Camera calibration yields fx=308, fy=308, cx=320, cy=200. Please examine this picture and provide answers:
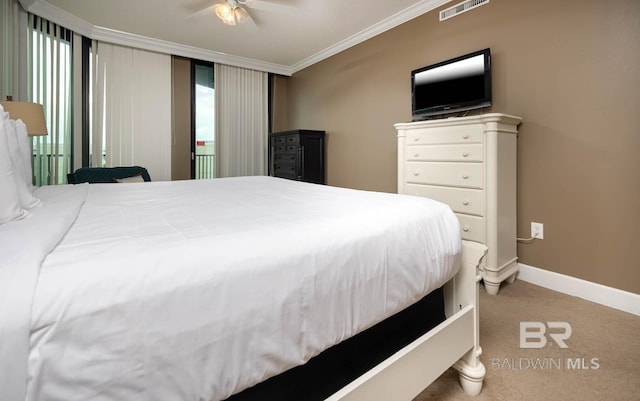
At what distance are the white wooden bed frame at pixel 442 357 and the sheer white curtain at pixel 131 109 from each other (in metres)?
4.27

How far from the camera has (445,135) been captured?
8.22 ft

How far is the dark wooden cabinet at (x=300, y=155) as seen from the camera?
442cm

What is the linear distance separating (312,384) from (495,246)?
1.88m

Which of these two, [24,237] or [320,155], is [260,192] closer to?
[24,237]

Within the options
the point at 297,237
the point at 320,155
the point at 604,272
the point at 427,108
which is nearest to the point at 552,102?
the point at 427,108

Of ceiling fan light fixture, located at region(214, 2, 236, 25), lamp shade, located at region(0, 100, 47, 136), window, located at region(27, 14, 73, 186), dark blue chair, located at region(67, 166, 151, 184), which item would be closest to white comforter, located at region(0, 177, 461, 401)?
lamp shade, located at region(0, 100, 47, 136)

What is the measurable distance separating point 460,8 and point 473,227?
207 cm

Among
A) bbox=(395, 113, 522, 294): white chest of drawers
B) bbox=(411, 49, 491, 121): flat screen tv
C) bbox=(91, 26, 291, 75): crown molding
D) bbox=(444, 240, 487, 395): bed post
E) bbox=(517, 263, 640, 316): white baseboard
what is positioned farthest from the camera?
bbox=(91, 26, 291, 75): crown molding

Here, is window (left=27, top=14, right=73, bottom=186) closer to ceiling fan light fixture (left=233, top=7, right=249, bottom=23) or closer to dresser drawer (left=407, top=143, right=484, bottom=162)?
ceiling fan light fixture (left=233, top=7, right=249, bottom=23)

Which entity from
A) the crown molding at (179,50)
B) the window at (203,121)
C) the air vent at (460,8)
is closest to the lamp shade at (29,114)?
the crown molding at (179,50)

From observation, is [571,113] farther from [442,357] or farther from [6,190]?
[6,190]

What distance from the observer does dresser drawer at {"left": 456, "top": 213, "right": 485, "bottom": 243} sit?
2.32 metres

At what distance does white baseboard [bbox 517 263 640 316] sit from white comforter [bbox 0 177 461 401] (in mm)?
1682

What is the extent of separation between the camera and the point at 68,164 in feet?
12.0
